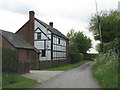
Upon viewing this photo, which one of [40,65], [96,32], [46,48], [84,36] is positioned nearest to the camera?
[40,65]

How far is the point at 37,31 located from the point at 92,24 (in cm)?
1558

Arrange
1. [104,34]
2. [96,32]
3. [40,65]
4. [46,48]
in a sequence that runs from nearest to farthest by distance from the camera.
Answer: [40,65] → [46,48] → [104,34] → [96,32]

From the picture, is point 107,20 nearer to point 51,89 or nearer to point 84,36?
point 84,36

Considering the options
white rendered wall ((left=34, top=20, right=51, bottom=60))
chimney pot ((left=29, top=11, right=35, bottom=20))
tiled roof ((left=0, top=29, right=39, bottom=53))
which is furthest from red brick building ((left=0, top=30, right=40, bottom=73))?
chimney pot ((left=29, top=11, right=35, bottom=20))

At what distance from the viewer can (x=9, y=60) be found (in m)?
14.6

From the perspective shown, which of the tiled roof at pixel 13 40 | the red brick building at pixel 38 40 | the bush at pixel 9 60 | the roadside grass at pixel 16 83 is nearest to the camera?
the roadside grass at pixel 16 83

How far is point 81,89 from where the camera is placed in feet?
29.0

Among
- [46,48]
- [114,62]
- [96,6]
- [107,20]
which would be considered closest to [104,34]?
[107,20]

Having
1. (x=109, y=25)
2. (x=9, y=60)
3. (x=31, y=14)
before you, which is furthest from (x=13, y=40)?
(x=109, y=25)

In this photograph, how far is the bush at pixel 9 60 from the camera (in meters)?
13.8

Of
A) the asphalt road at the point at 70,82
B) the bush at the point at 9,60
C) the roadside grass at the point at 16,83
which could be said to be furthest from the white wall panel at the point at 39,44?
the roadside grass at the point at 16,83

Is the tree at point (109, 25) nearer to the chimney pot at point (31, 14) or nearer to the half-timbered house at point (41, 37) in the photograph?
the half-timbered house at point (41, 37)

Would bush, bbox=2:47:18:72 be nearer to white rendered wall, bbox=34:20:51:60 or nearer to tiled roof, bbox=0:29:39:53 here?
tiled roof, bbox=0:29:39:53

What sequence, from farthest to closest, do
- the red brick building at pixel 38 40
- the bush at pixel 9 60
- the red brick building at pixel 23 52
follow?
1. the red brick building at pixel 38 40
2. the red brick building at pixel 23 52
3. the bush at pixel 9 60
